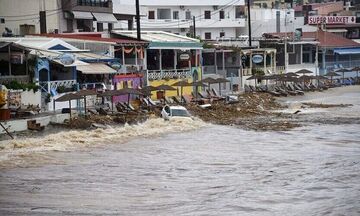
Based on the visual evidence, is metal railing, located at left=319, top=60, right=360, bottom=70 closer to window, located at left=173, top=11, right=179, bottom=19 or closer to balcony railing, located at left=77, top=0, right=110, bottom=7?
window, located at left=173, top=11, right=179, bottom=19

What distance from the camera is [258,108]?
4403cm

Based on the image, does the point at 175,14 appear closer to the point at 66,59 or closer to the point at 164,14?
the point at 164,14

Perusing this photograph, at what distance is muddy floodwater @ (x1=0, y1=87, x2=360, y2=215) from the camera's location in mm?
15742

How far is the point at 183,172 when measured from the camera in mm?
20750

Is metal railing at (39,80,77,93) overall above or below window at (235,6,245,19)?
below

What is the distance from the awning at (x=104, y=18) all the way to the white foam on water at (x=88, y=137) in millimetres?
20208

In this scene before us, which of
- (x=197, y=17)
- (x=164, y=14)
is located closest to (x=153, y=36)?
(x=164, y=14)

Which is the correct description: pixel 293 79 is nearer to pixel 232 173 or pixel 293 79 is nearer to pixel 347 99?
pixel 347 99

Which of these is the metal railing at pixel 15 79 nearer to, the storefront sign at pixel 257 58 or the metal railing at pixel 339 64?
the storefront sign at pixel 257 58

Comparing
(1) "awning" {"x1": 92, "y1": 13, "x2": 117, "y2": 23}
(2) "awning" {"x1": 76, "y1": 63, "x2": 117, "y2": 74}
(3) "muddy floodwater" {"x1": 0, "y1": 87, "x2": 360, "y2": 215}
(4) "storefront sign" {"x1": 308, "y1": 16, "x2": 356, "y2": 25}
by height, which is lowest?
(3) "muddy floodwater" {"x1": 0, "y1": 87, "x2": 360, "y2": 215}

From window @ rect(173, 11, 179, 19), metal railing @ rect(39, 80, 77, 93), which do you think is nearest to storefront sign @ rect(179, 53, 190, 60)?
metal railing @ rect(39, 80, 77, 93)

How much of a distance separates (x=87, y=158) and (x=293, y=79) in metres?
36.8

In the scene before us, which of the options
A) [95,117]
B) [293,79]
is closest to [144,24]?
[293,79]

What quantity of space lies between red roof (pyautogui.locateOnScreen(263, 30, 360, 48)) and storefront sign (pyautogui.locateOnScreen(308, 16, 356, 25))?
3389 millimetres
